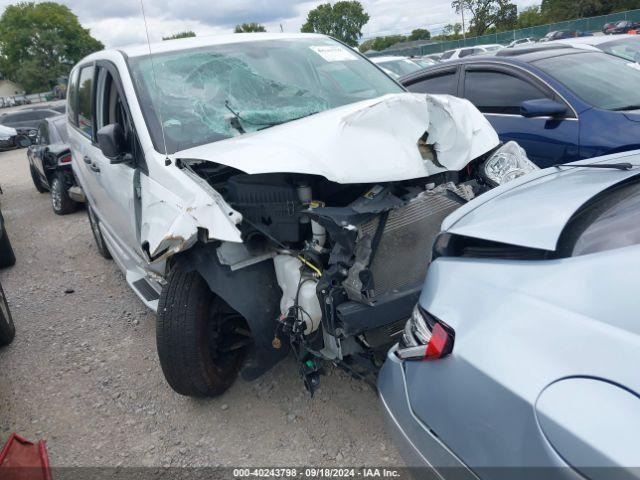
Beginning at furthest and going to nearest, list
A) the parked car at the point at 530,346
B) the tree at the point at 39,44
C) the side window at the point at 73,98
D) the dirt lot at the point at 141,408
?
1. the tree at the point at 39,44
2. the side window at the point at 73,98
3. the dirt lot at the point at 141,408
4. the parked car at the point at 530,346

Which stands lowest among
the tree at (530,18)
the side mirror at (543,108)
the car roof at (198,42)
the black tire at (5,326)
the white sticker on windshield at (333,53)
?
the black tire at (5,326)

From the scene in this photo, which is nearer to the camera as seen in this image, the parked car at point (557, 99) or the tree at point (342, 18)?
the parked car at point (557, 99)

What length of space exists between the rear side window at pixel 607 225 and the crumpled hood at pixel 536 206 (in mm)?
32

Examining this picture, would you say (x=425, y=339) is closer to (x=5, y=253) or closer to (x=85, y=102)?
Result: (x=85, y=102)

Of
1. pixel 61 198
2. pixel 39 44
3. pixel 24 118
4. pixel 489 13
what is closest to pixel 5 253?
pixel 61 198

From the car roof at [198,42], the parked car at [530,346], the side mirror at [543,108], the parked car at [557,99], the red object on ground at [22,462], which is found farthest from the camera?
the side mirror at [543,108]

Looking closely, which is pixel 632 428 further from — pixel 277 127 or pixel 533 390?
pixel 277 127

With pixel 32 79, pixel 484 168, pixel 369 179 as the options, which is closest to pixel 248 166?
pixel 369 179

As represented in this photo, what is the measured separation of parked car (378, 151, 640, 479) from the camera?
1062 millimetres

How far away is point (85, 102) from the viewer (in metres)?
4.45

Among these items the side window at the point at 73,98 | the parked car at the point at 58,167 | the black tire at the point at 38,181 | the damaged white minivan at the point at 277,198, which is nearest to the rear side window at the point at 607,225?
the damaged white minivan at the point at 277,198

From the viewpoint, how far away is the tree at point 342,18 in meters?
76.1

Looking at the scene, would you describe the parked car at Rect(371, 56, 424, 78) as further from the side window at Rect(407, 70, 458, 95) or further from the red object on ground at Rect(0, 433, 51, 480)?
the red object on ground at Rect(0, 433, 51, 480)

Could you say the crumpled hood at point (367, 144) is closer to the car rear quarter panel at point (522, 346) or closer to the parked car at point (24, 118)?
the car rear quarter panel at point (522, 346)
